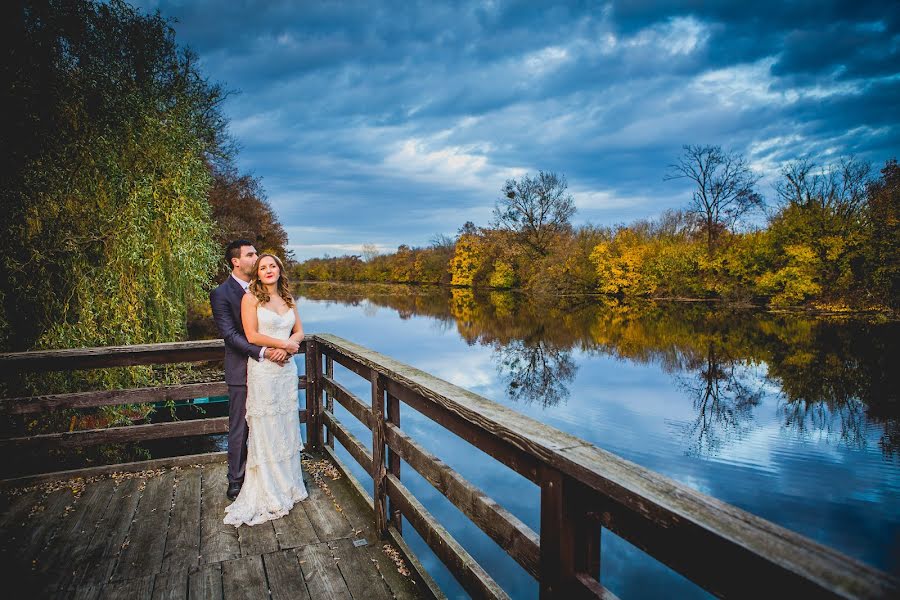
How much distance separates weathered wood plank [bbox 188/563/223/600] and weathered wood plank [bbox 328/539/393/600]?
64 cm

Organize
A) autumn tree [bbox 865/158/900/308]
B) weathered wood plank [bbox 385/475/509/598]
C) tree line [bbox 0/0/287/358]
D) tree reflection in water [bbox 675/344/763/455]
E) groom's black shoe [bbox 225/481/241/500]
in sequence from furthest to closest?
1. autumn tree [bbox 865/158/900/308]
2. tree reflection in water [bbox 675/344/763/455]
3. tree line [bbox 0/0/287/358]
4. groom's black shoe [bbox 225/481/241/500]
5. weathered wood plank [bbox 385/475/509/598]

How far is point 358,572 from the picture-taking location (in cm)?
275

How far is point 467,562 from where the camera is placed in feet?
7.41

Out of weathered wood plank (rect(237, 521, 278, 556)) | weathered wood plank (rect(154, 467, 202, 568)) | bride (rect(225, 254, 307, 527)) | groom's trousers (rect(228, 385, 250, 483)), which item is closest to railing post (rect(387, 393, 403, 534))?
weathered wood plank (rect(237, 521, 278, 556))

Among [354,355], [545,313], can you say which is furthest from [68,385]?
[545,313]

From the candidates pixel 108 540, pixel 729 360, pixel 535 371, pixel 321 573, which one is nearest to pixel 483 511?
pixel 321 573

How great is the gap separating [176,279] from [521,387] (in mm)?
11223

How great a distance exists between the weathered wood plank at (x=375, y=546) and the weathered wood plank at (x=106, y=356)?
1.57 meters

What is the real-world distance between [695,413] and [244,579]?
13.1m

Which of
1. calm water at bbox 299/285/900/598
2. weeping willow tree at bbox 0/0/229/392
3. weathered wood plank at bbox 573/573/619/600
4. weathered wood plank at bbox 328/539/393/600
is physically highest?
weeping willow tree at bbox 0/0/229/392

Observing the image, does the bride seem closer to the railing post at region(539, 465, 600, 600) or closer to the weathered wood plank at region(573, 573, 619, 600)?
the railing post at region(539, 465, 600, 600)

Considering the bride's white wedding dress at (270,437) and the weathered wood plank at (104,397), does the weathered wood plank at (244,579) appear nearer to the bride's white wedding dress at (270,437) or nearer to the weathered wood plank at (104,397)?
the bride's white wedding dress at (270,437)

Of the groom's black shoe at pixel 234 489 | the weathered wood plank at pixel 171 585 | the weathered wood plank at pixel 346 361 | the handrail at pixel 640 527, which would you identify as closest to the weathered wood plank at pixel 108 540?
the weathered wood plank at pixel 171 585

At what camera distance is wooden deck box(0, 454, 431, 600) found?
262 centimetres
